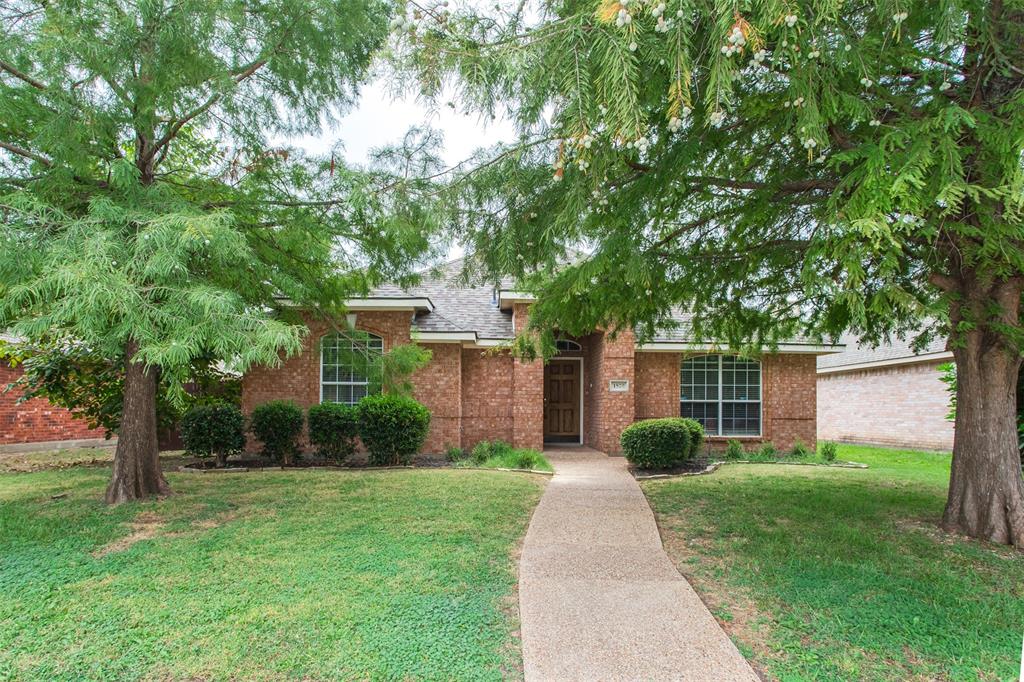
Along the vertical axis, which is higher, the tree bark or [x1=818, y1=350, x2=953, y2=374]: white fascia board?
[x1=818, y1=350, x2=953, y2=374]: white fascia board

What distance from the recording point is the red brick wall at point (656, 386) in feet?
47.3

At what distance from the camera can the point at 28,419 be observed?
14438mm

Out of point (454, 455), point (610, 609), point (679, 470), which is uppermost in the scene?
point (610, 609)

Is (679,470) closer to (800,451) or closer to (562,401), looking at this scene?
(800,451)

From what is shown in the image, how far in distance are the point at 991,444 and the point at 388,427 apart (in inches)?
346

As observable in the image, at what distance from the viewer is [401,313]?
12703 millimetres

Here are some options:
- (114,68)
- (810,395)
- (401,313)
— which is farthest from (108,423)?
(810,395)

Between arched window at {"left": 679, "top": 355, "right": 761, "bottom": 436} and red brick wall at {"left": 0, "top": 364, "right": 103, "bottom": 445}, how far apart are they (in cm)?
1450

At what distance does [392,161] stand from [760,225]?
4.17 meters

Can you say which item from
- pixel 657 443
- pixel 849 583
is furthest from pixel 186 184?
pixel 657 443

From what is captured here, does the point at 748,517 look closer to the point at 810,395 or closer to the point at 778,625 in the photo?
the point at 778,625

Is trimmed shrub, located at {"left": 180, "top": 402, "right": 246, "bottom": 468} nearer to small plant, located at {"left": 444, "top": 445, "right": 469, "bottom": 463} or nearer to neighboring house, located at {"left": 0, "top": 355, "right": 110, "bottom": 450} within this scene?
small plant, located at {"left": 444, "top": 445, "right": 469, "bottom": 463}

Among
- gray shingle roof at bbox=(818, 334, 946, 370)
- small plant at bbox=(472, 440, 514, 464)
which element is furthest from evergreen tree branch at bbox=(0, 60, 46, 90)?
gray shingle roof at bbox=(818, 334, 946, 370)

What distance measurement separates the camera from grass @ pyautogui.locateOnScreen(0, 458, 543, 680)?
361 cm
